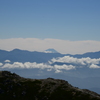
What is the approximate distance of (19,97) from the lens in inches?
3346

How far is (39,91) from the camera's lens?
86.5m

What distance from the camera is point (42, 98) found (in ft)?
266

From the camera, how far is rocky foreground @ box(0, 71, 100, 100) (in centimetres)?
7844

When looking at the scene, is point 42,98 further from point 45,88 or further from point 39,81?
point 39,81

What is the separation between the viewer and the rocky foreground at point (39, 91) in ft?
257

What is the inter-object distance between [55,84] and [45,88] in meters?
6.18

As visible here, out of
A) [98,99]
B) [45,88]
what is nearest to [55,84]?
[45,88]

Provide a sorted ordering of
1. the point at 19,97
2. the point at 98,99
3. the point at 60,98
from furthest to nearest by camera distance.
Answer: the point at 19,97 → the point at 60,98 → the point at 98,99

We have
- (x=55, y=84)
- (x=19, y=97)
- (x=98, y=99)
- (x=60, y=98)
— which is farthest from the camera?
(x=55, y=84)

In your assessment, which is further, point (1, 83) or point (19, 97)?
point (1, 83)

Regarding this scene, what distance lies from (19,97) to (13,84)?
1178 cm

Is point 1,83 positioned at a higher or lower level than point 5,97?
higher

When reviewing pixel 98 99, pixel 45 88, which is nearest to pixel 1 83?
pixel 45 88

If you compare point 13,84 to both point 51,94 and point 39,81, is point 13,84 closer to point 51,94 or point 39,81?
point 39,81
